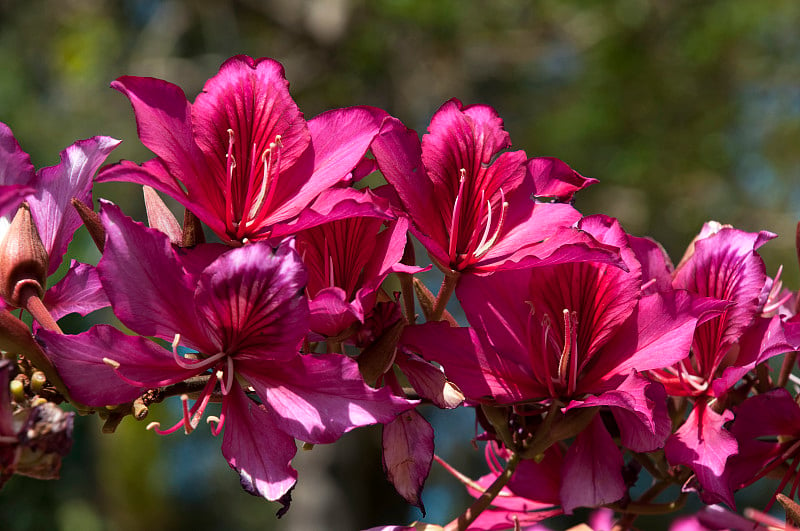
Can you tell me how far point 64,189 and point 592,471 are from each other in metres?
0.51

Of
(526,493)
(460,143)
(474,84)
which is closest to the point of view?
(460,143)

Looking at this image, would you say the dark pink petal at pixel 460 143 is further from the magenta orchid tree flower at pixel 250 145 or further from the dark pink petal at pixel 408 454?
the dark pink petal at pixel 408 454

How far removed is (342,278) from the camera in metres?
0.67

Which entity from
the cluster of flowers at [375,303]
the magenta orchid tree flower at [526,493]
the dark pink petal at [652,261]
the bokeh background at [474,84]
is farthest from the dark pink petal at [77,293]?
the bokeh background at [474,84]

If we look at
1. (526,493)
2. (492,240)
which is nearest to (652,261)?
(492,240)

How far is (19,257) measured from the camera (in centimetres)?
Answer: 60

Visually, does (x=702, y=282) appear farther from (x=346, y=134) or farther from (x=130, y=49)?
(x=130, y=49)

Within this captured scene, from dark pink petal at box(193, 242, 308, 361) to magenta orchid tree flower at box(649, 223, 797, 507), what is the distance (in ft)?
1.16

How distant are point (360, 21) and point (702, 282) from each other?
440cm

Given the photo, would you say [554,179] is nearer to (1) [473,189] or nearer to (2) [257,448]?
(1) [473,189]

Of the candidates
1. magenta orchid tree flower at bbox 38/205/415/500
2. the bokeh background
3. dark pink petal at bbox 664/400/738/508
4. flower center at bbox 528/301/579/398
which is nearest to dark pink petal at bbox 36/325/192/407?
magenta orchid tree flower at bbox 38/205/415/500

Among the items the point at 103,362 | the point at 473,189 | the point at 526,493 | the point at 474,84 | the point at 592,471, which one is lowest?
the point at 474,84

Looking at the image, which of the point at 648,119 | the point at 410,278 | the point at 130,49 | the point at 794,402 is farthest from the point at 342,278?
the point at 130,49

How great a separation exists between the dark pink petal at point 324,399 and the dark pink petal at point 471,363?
0.09 m
